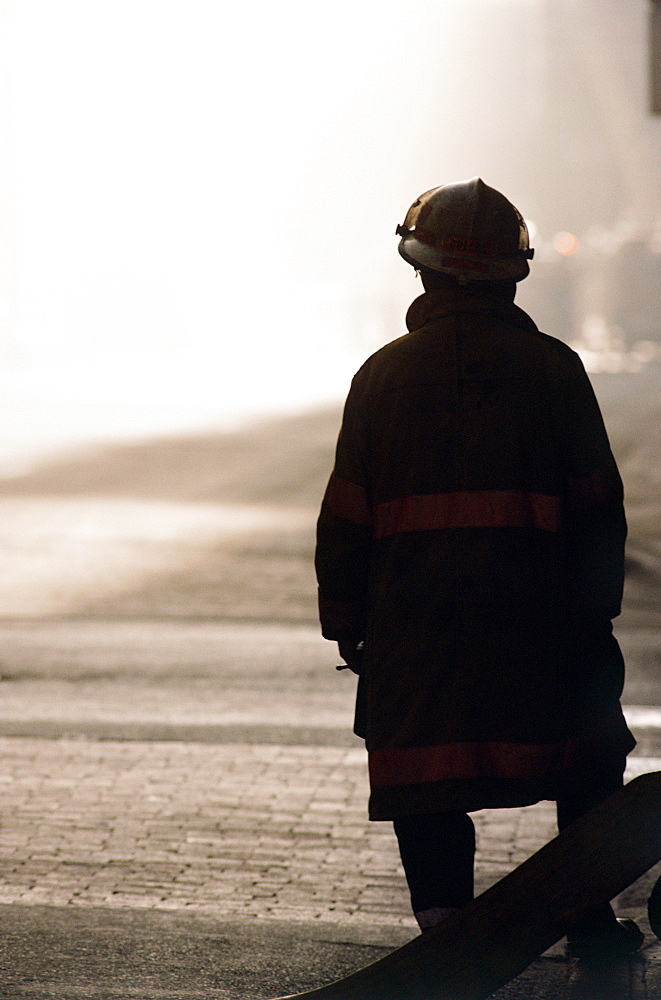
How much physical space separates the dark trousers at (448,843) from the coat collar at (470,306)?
3.00 feet

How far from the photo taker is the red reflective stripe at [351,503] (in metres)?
3.04

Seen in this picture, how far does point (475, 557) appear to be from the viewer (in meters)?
2.94

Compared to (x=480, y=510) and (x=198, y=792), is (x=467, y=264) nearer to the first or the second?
(x=480, y=510)

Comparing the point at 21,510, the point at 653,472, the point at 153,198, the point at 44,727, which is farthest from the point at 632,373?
the point at 153,198

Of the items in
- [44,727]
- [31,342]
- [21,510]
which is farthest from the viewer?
[31,342]

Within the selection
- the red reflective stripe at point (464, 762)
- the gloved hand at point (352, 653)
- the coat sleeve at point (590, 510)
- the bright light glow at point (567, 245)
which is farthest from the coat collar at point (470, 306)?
the bright light glow at point (567, 245)

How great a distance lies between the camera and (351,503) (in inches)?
120

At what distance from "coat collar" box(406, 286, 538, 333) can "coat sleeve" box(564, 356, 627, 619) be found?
162mm

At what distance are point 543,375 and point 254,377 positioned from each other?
34.4 m

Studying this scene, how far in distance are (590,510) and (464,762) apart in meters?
0.55

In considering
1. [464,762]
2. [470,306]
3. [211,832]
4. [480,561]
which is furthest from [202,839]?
[470,306]

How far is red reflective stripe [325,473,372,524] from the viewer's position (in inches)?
120

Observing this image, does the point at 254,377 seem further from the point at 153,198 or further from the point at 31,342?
the point at 153,198

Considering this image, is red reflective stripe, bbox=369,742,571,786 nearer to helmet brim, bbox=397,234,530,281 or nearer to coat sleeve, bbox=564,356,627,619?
coat sleeve, bbox=564,356,627,619
